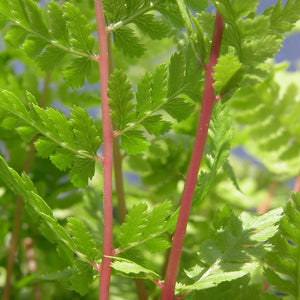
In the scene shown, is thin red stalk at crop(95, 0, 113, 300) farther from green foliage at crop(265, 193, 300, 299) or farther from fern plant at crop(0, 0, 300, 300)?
green foliage at crop(265, 193, 300, 299)

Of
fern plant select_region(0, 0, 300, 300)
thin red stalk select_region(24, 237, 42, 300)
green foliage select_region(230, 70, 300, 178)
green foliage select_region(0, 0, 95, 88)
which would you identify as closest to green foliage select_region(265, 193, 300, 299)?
fern plant select_region(0, 0, 300, 300)

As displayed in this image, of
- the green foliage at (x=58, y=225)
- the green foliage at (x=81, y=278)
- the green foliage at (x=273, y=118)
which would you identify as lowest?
the green foliage at (x=81, y=278)

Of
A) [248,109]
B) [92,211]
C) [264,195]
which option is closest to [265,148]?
[248,109]

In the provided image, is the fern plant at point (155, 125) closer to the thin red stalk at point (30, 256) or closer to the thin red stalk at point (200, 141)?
the thin red stalk at point (200, 141)

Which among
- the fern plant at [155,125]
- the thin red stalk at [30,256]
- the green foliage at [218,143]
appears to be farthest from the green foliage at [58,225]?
the thin red stalk at [30,256]

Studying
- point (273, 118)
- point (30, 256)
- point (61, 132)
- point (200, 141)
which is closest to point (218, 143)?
point (200, 141)

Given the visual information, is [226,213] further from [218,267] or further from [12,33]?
[12,33]

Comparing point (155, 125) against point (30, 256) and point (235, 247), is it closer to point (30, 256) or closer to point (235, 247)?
point (235, 247)
